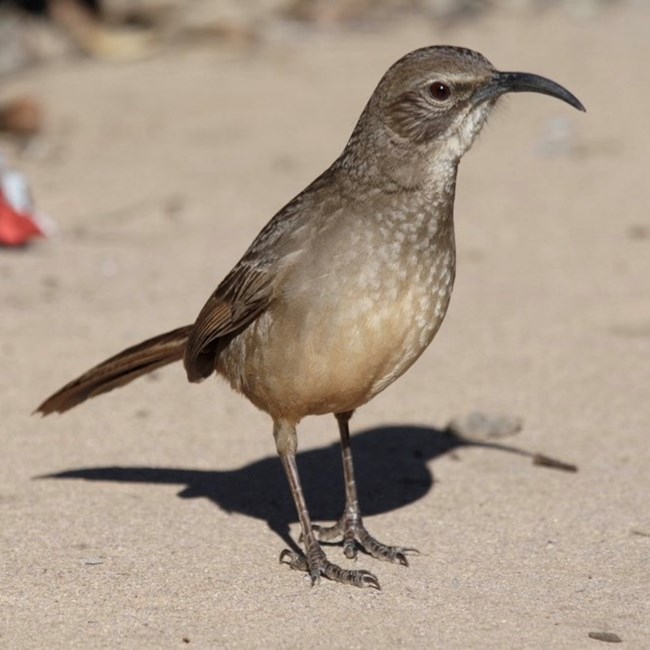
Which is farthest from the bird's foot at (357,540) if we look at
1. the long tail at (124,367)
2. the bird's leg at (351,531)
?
the long tail at (124,367)

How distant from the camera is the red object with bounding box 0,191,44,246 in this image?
927 centimetres

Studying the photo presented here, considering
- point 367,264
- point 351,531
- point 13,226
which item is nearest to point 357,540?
point 351,531

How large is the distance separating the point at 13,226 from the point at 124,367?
370cm

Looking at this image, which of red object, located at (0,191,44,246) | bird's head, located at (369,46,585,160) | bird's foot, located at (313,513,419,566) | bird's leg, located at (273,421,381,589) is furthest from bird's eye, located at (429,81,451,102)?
red object, located at (0,191,44,246)

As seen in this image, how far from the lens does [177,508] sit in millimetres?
5750

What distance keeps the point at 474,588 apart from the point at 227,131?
26.1 feet

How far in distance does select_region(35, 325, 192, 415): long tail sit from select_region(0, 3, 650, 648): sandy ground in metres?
0.34

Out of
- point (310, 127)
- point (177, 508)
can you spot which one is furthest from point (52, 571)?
point (310, 127)

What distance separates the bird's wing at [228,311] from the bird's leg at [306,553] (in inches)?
16.7

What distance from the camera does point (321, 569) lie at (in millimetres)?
5047

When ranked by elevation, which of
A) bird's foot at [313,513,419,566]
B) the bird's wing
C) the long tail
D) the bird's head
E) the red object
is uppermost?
the bird's head

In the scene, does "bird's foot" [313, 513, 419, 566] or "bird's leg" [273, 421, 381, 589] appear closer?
"bird's leg" [273, 421, 381, 589]

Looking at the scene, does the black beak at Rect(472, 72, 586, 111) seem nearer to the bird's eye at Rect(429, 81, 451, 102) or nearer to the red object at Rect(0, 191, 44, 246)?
the bird's eye at Rect(429, 81, 451, 102)

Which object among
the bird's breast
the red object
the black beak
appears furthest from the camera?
the red object
